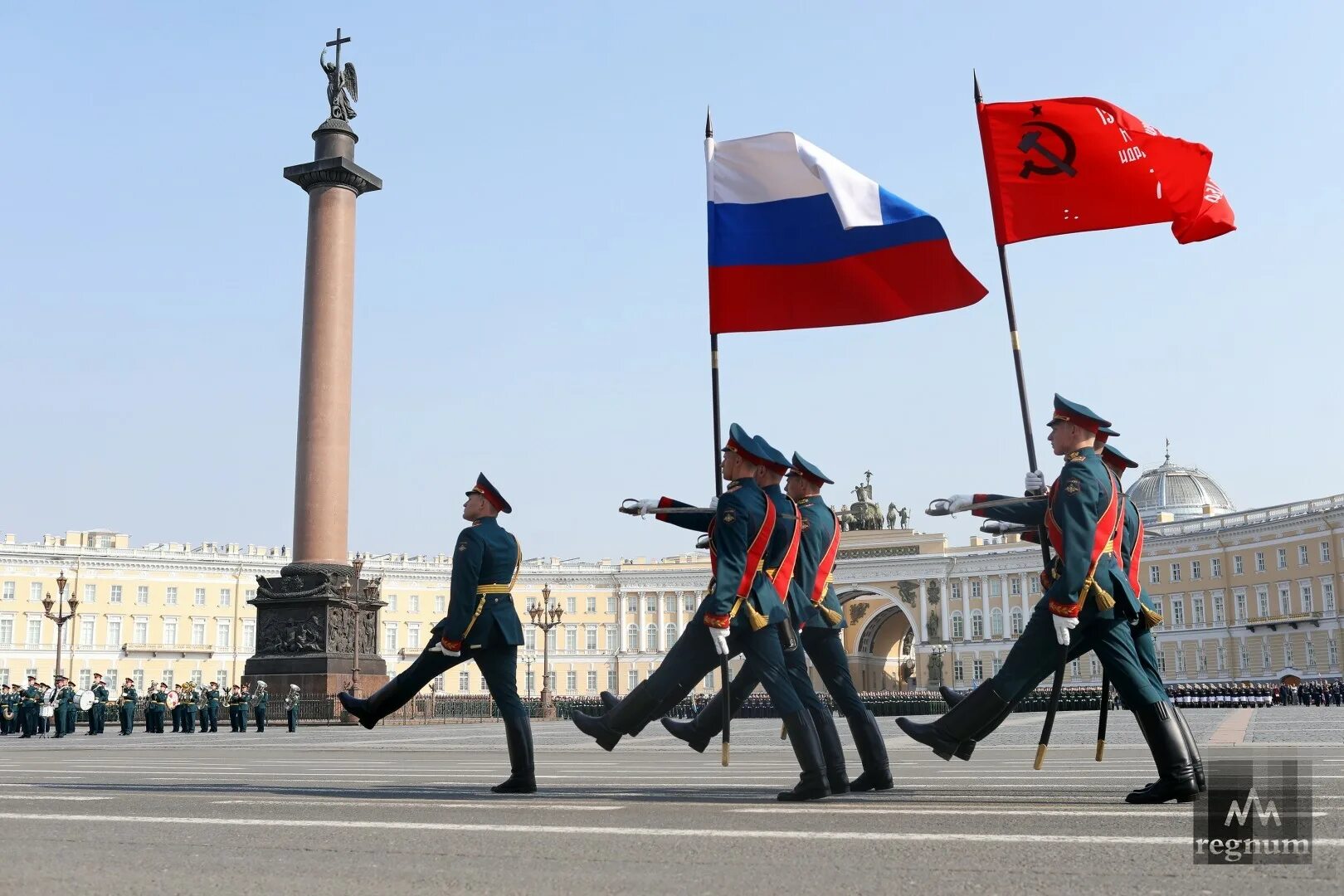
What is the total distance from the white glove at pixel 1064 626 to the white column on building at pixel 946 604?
92.8 m

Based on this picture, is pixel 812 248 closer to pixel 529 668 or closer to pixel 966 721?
pixel 966 721

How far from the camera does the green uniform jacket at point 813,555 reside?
28.2 feet

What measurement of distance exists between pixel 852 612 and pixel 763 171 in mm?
92441

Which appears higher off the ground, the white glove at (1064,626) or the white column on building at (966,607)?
the white column on building at (966,607)

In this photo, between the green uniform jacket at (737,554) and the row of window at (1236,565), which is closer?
the green uniform jacket at (737,554)

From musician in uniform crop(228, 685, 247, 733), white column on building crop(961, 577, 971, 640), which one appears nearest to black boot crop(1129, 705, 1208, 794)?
musician in uniform crop(228, 685, 247, 733)

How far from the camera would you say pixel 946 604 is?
9762cm

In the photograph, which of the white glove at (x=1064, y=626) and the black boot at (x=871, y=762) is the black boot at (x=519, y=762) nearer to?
the black boot at (x=871, y=762)

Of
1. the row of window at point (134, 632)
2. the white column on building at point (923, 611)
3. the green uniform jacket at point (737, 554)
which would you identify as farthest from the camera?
the white column on building at point (923, 611)

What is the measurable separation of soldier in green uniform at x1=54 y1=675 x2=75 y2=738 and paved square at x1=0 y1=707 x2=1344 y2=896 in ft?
69.5

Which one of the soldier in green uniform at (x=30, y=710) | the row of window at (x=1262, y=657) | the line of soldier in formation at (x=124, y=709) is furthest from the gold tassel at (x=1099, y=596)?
the row of window at (x=1262, y=657)

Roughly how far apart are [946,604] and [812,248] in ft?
293

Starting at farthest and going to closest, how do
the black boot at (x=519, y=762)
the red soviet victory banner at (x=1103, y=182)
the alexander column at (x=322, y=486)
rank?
the alexander column at (x=322, y=486) → the red soviet victory banner at (x=1103, y=182) → the black boot at (x=519, y=762)

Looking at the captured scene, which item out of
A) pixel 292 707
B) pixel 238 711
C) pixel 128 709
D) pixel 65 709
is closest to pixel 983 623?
Result: pixel 128 709
